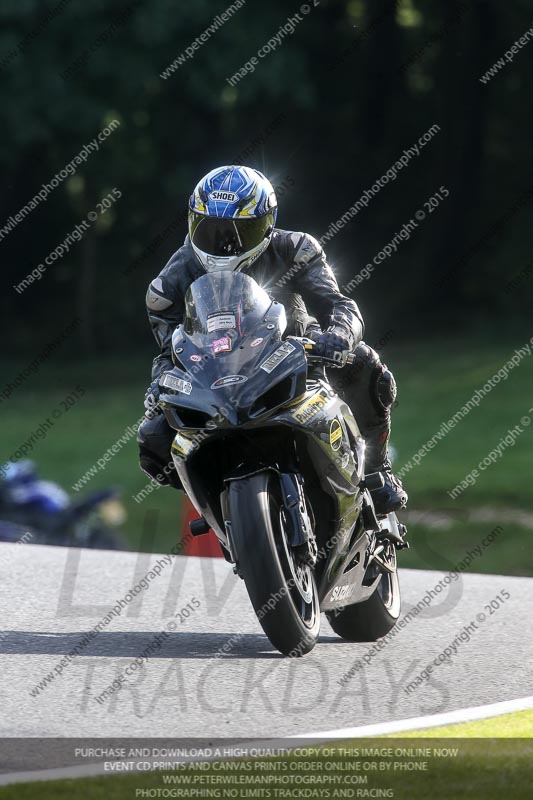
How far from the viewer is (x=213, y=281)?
603 centimetres

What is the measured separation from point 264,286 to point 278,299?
0.34ft

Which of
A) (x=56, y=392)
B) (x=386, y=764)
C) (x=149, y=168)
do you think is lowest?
(x=56, y=392)

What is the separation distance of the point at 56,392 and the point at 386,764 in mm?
21231

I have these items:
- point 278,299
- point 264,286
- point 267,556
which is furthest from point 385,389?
point 267,556

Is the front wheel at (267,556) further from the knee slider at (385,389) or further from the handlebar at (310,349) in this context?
the knee slider at (385,389)

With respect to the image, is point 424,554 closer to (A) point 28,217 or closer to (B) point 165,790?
(B) point 165,790

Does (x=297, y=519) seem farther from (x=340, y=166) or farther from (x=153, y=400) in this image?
(x=340, y=166)

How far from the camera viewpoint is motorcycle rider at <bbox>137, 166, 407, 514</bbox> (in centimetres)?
613

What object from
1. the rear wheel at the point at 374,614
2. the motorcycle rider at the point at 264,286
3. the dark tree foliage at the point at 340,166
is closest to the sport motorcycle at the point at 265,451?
the motorcycle rider at the point at 264,286

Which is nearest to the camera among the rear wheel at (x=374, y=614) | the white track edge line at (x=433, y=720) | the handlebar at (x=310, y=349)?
the white track edge line at (x=433, y=720)

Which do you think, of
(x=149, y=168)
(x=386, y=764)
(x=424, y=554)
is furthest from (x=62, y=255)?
(x=386, y=764)

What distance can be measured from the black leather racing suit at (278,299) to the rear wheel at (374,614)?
1062 mm

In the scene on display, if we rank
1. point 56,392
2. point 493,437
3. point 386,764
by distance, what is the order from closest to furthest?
point 386,764 → point 493,437 → point 56,392

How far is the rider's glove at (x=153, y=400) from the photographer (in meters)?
6.00
